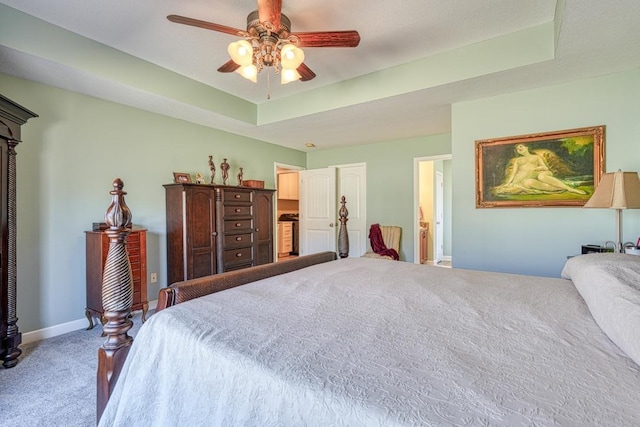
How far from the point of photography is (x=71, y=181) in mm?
3049

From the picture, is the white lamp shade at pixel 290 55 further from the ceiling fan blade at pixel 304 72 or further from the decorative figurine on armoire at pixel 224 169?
the decorative figurine on armoire at pixel 224 169

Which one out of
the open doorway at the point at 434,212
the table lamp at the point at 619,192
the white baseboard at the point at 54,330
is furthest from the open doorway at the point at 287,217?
the table lamp at the point at 619,192

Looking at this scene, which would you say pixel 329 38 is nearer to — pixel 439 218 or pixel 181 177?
pixel 181 177

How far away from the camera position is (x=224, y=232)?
13.1 feet

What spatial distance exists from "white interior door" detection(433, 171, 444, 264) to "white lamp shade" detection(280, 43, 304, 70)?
4989mm

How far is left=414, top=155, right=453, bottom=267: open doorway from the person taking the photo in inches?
241

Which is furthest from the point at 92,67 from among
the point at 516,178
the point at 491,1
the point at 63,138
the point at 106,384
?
the point at 516,178

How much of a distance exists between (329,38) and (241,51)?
58 centimetres

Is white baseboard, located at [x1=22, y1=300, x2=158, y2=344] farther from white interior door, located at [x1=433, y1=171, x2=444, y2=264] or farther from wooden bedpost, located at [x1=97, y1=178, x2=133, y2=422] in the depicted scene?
white interior door, located at [x1=433, y1=171, x2=444, y2=264]

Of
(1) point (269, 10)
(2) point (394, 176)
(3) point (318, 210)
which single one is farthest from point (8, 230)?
(2) point (394, 176)

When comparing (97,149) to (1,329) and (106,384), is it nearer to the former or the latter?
(1,329)

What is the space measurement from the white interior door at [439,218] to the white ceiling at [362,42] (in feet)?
10.3

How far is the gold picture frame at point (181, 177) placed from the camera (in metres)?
3.82

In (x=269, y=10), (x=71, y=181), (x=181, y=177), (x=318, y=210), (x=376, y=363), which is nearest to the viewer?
(x=376, y=363)
